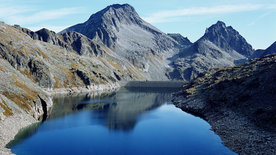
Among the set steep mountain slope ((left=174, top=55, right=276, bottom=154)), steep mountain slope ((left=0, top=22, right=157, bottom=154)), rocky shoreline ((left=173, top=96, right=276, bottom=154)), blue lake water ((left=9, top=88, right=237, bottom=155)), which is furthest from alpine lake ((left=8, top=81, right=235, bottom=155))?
steep mountain slope ((left=174, top=55, right=276, bottom=154))

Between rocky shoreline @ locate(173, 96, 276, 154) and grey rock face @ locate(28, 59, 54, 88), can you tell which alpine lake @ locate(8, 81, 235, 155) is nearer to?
rocky shoreline @ locate(173, 96, 276, 154)

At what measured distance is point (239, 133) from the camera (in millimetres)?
65938

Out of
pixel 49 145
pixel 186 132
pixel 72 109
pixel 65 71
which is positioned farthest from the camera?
pixel 65 71

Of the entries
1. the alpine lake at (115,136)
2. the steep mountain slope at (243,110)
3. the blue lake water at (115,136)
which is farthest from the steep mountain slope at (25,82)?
the steep mountain slope at (243,110)

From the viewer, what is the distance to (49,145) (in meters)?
60.2

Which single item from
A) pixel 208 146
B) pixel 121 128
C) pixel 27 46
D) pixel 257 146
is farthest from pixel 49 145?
pixel 27 46

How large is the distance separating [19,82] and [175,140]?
211ft

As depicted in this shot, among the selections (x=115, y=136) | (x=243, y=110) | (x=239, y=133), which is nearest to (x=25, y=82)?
(x=115, y=136)

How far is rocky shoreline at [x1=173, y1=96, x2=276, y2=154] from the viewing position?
180 feet

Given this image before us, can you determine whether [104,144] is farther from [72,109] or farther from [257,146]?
[72,109]

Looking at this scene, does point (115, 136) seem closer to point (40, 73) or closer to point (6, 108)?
point (6, 108)

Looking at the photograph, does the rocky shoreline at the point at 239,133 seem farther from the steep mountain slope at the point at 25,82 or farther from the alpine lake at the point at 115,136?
the steep mountain slope at the point at 25,82

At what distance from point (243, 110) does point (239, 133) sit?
17.8 meters

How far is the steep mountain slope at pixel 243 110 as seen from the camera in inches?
2317
